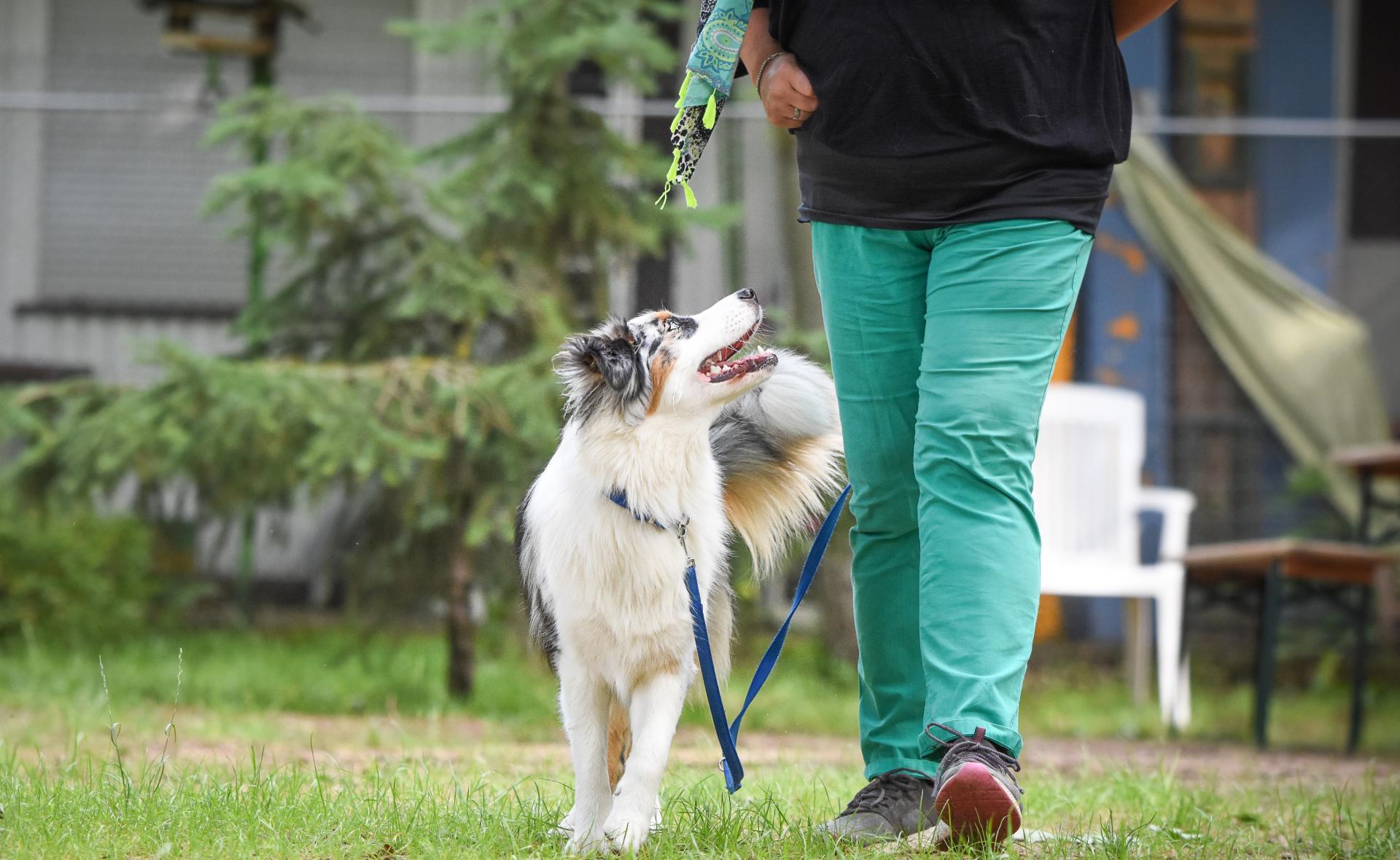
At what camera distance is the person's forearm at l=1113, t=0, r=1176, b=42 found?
2654 mm

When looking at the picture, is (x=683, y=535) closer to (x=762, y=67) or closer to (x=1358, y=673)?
(x=762, y=67)

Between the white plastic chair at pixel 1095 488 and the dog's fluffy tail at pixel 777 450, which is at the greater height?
the dog's fluffy tail at pixel 777 450

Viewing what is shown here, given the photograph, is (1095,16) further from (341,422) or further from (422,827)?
(341,422)

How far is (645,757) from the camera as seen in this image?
2727 mm

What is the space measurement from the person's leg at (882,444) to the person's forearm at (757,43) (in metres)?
0.35

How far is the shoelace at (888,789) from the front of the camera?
2.77 meters

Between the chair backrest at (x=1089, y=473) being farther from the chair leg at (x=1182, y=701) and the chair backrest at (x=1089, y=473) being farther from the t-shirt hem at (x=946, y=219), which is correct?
the t-shirt hem at (x=946, y=219)

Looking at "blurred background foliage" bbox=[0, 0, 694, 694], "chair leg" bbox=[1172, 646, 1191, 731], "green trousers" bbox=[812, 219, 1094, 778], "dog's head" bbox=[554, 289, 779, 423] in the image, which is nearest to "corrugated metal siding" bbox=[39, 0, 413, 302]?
"blurred background foliage" bbox=[0, 0, 694, 694]

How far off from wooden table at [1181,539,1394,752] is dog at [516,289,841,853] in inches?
136

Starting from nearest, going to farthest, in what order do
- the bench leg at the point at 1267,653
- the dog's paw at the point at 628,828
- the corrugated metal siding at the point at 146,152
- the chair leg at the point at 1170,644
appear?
1. the dog's paw at the point at 628,828
2. the bench leg at the point at 1267,653
3. the chair leg at the point at 1170,644
4. the corrugated metal siding at the point at 146,152

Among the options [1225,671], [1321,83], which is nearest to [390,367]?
[1225,671]

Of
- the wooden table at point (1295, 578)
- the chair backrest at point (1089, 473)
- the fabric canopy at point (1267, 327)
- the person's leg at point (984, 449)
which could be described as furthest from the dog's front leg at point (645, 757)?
the fabric canopy at point (1267, 327)

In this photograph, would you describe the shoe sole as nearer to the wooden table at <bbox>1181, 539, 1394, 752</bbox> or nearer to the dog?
the dog

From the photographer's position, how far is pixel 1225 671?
24.1 feet
